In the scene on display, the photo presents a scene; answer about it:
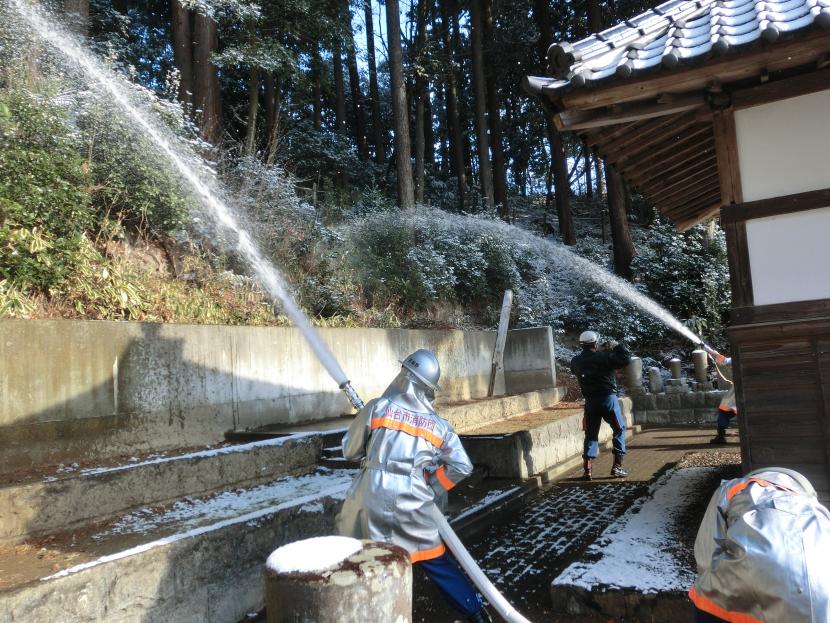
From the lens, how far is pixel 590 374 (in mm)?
8016

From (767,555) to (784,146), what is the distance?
3.52 metres

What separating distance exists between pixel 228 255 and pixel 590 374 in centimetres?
632

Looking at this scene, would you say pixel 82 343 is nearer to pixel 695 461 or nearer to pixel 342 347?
pixel 342 347

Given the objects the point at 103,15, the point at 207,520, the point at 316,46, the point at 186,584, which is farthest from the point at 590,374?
the point at 103,15

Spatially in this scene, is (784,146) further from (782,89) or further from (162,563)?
(162,563)

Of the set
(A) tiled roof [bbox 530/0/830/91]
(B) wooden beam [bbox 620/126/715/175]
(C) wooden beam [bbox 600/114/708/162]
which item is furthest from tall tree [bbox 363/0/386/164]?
(A) tiled roof [bbox 530/0/830/91]

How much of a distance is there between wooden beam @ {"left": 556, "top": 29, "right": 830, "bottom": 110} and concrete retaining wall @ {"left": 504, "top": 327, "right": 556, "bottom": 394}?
9.48 meters

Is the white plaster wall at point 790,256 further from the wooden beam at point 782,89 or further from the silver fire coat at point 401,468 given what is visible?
the silver fire coat at point 401,468

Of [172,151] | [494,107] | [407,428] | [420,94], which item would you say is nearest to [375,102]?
[420,94]

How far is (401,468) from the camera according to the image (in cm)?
363

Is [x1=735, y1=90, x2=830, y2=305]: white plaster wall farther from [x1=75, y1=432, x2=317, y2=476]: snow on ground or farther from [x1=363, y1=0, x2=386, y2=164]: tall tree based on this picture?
[x1=363, y1=0, x2=386, y2=164]: tall tree

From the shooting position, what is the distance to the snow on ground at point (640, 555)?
3926mm

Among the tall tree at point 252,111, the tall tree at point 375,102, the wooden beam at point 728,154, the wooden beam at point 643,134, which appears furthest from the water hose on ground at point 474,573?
the tall tree at point 375,102

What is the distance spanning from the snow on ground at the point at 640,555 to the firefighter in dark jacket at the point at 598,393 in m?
2.03
